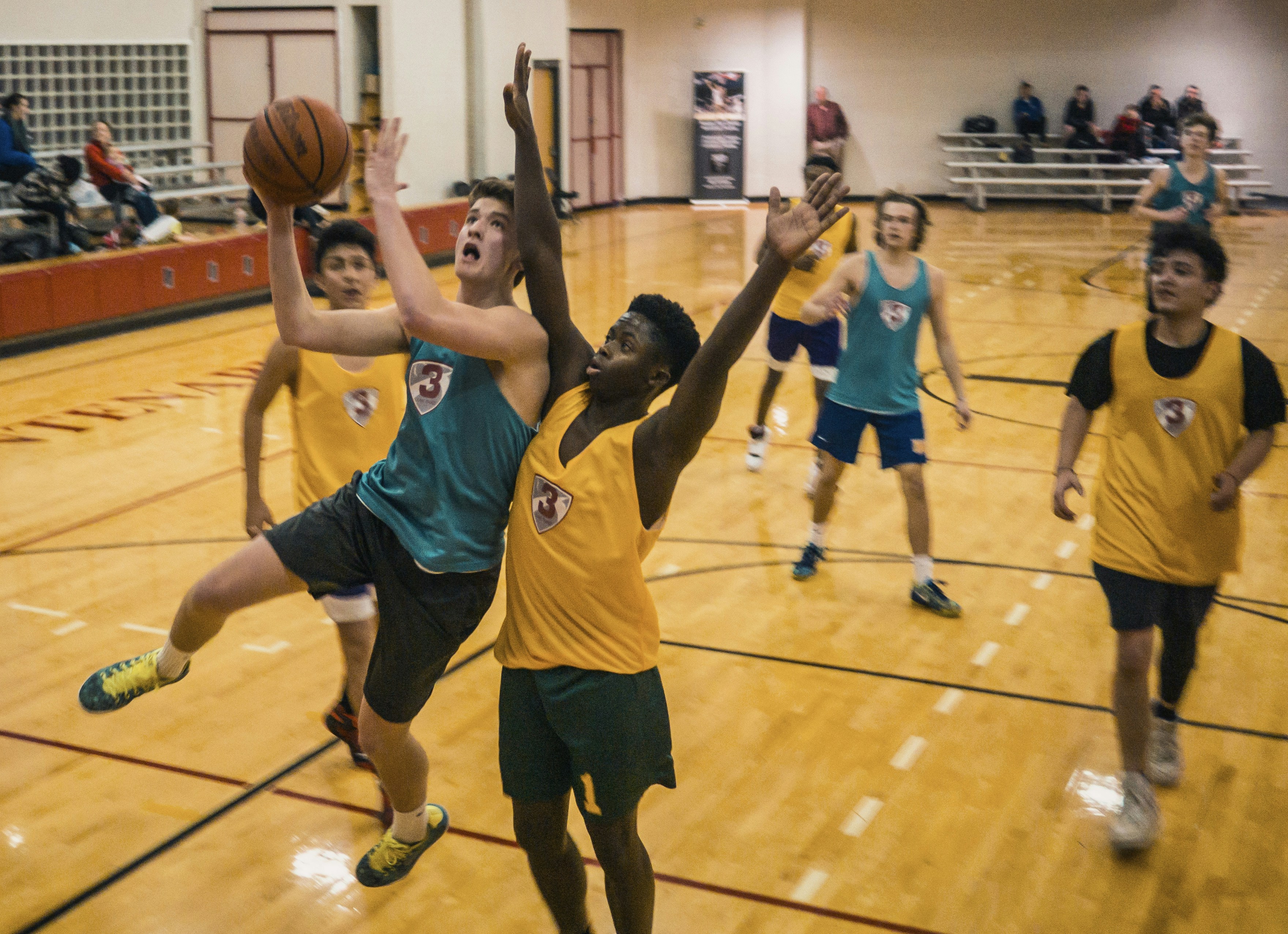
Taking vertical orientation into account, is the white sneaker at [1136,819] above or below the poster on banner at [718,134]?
below

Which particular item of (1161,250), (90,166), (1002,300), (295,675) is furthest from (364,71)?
(1161,250)

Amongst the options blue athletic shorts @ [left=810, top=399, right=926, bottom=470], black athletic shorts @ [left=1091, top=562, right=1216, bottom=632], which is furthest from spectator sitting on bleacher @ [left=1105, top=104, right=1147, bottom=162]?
black athletic shorts @ [left=1091, top=562, right=1216, bottom=632]

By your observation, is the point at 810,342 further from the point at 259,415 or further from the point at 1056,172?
the point at 1056,172

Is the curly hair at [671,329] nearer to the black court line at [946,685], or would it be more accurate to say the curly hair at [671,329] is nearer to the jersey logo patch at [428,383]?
the jersey logo patch at [428,383]

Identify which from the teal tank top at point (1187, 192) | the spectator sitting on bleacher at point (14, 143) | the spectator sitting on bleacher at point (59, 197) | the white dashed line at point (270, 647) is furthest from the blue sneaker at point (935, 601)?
the spectator sitting on bleacher at point (14, 143)

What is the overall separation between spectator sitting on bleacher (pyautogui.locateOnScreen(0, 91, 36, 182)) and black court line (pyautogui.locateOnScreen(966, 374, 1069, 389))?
8.81 meters

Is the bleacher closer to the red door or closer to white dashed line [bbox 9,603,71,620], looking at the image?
the red door

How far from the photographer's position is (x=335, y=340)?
2.88 metres

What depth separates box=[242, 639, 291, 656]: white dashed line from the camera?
515 cm

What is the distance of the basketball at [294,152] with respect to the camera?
285 centimetres

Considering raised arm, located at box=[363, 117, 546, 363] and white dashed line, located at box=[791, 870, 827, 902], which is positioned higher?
raised arm, located at box=[363, 117, 546, 363]

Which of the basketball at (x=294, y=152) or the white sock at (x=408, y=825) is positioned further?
the white sock at (x=408, y=825)

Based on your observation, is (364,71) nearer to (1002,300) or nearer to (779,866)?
(1002,300)

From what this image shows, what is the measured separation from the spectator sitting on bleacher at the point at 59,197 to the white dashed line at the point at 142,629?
7.24 metres
